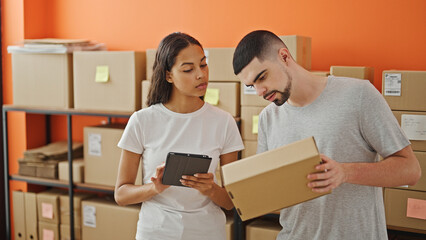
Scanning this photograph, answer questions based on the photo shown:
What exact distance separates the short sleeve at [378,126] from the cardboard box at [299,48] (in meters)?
1.12

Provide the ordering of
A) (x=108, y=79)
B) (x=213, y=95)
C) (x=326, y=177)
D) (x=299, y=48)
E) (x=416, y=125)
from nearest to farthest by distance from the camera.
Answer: (x=326, y=177) < (x=416, y=125) < (x=299, y=48) < (x=213, y=95) < (x=108, y=79)

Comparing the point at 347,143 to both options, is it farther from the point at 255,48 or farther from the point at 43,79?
the point at 43,79

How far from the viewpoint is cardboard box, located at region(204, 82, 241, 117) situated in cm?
269

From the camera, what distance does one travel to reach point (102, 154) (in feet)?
10.2

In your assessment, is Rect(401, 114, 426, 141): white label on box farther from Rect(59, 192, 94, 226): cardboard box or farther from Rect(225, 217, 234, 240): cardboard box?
Rect(59, 192, 94, 226): cardboard box

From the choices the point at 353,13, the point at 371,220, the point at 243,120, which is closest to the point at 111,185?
the point at 243,120

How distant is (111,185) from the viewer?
309 centimetres

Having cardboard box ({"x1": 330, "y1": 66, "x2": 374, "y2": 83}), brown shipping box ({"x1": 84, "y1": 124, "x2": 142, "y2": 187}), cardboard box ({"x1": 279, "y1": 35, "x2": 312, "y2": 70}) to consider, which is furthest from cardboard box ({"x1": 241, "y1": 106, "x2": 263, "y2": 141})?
brown shipping box ({"x1": 84, "y1": 124, "x2": 142, "y2": 187})

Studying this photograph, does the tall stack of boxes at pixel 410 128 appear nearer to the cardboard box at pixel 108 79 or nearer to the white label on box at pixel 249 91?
the white label on box at pixel 249 91

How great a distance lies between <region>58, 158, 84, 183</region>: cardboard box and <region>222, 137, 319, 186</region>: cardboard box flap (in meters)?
2.14

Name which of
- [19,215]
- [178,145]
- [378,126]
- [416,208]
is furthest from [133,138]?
[19,215]

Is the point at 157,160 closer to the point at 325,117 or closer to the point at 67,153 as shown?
the point at 325,117

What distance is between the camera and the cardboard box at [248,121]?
2652 millimetres

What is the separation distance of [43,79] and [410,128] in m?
2.33
